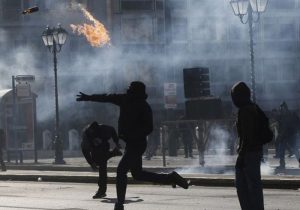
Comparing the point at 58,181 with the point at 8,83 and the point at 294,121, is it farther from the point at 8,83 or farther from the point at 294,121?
the point at 8,83

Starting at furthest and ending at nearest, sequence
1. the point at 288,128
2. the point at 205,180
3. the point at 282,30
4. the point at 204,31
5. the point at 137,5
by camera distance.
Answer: the point at 282,30 → the point at 137,5 → the point at 204,31 → the point at 288,128 → the point at 205,180

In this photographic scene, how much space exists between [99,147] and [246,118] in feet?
20.7

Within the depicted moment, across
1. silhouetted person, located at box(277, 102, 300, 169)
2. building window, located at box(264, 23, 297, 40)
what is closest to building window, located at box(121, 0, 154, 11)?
building window, located at box(264, 23, 297, 40)

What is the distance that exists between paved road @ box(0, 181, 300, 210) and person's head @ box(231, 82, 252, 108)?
351cm

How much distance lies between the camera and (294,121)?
2411 centimetres

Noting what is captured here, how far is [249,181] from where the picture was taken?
10.2 metres

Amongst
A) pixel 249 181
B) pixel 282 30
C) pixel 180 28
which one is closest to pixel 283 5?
pixel 282 30

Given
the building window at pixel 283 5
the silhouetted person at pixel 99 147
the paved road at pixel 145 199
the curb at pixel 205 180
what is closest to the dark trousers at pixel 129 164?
the paved road at pixel 145 199

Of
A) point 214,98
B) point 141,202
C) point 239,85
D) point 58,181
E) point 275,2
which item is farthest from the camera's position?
point 275,2

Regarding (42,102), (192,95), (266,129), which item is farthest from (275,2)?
(266,129)

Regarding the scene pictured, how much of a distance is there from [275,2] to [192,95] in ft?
122

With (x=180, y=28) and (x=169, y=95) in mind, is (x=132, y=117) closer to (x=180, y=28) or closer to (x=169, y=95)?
(x=169, y=95)

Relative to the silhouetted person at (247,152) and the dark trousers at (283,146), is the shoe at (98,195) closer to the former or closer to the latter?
the silhouetted person at (247,152)

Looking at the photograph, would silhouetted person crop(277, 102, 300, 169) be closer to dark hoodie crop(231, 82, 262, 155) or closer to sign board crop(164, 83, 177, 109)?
sign board crop(164, 83, 177, 109)
